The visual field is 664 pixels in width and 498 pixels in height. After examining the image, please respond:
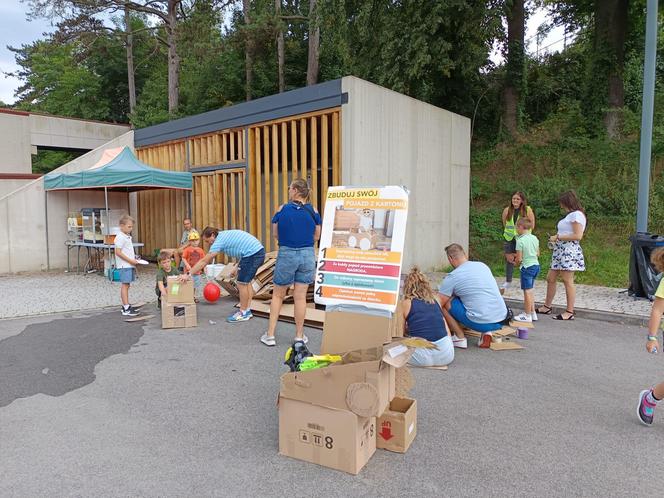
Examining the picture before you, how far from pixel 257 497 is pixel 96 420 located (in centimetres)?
170

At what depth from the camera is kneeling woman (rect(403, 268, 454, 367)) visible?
474cm

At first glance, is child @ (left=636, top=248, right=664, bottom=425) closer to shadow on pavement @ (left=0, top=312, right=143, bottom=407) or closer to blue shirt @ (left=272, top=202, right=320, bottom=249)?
blue shirt @ (left=272, top=202, right=320, bottom=249)

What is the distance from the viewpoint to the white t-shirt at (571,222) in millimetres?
6719

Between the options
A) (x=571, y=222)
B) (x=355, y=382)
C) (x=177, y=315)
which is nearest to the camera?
(x=355, y=382)

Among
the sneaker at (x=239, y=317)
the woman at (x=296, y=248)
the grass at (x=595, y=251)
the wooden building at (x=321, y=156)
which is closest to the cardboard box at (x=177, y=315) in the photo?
the sneaker at (x=239, y=317)

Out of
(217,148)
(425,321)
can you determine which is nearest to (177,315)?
(425,321)

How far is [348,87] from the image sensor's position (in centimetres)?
927

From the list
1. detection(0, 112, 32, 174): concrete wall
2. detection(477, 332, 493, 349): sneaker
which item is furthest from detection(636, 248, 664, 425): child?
detection(0, 112, 32, 174): concrete wall

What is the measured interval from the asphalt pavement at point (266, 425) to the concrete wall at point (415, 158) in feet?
16.0

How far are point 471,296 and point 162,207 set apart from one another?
444 inches

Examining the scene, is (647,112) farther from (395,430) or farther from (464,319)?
(395,430)

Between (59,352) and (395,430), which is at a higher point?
(395,430)

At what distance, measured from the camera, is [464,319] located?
555 cm

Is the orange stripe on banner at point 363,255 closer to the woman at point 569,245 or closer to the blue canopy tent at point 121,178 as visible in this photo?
the woman at point 569,245
